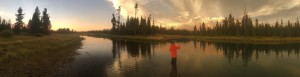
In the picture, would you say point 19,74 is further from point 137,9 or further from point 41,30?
point 137,9

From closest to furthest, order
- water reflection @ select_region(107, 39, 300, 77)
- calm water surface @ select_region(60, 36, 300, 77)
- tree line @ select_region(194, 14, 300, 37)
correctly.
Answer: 1. calm water surface @ select_region(60, 36, 300, 77)
2. water reflection @ select_region(107, 39, 300, 77)
3. tree line @ select_region(194, 14, 300, 37)

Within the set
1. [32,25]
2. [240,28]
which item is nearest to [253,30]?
[240,28]

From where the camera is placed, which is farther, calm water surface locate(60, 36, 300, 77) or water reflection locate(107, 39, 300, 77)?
water reflection locate(107, 39, 300, 77)

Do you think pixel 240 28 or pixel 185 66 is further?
pixel 240 28

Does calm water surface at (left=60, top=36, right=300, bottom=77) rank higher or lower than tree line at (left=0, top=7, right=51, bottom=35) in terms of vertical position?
lower

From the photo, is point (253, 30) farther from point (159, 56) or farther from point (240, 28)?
point (159, 56)

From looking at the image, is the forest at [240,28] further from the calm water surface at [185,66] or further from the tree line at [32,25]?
the calm water surface at [185,66]

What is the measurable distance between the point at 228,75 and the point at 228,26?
440 feet

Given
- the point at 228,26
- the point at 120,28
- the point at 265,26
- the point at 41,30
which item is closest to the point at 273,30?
the point at 265,26

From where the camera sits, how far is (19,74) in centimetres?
1880

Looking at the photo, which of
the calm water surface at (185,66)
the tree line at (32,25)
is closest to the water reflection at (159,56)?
the calm water surface at (185,66)

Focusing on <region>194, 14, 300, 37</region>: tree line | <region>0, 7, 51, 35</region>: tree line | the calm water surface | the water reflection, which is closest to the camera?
the calm water surface

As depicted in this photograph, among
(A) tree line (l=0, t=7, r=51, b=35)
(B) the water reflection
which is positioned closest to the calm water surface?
(B) the water reflection

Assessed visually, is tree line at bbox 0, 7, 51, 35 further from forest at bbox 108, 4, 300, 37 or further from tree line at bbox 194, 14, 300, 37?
tree line at bbox 194, 14, 300, 37
